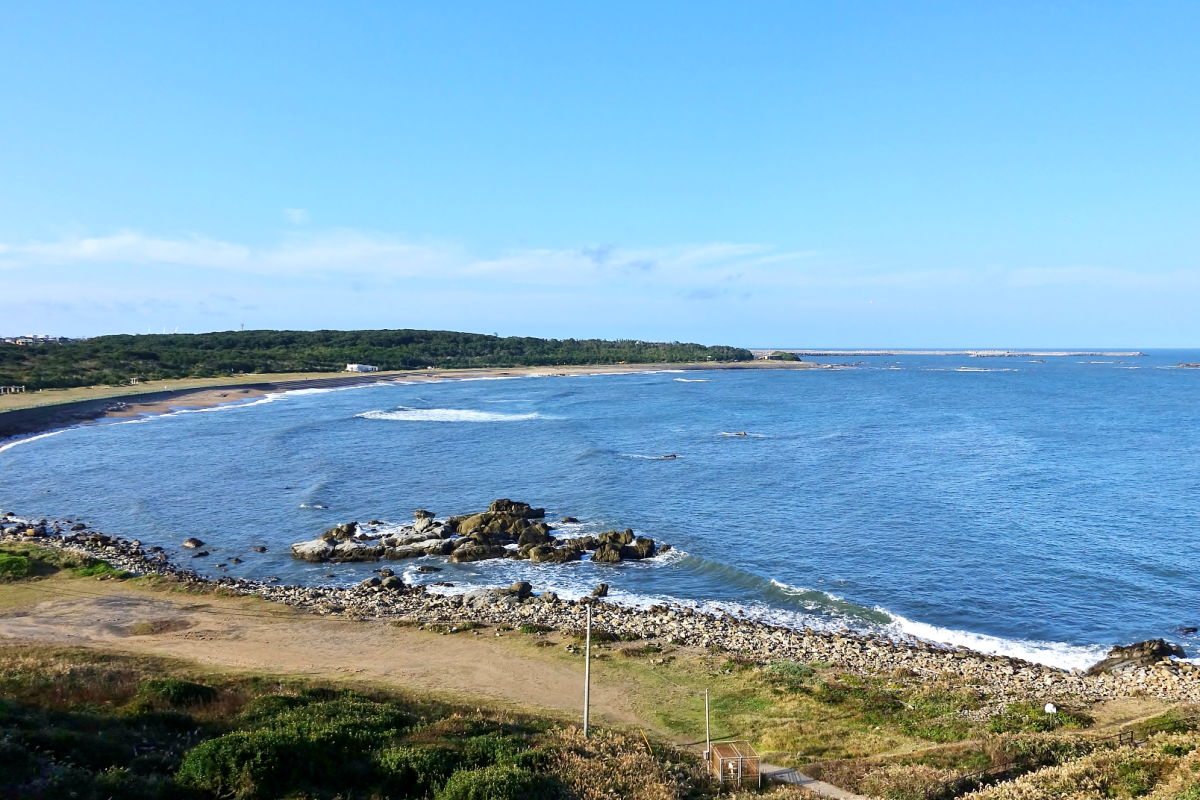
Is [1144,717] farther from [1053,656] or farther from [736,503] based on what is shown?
[736,503]

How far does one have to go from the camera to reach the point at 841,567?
37.0 metres

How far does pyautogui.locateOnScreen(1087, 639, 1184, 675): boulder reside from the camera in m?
25.6

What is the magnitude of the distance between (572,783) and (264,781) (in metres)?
5.48

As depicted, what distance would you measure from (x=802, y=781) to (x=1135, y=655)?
17489mm

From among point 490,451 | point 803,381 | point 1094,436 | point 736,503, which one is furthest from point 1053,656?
point 803,381

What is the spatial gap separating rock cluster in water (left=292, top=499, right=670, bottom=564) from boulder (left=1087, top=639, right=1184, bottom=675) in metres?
19.5

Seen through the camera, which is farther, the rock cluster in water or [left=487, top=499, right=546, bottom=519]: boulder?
[left=487, top=499, right=546, bottom=519]: boulder

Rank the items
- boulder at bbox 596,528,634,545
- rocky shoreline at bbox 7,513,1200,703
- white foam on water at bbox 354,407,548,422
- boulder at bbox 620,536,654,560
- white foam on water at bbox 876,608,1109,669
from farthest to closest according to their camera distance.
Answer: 1. white foam on water at bbox 354,407,548,422
2. boulder at bbox 596,528,634,545
3. boulder at bbox 620,536,654,560
4. white foam on water at bbox 876,608,1109,669
5. rocky shoreline at bbox 7,513,1200,703

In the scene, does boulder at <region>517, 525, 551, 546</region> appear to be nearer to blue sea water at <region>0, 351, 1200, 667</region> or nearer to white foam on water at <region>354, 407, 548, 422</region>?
blue sea water at <region>0, 351, 1200, 667</region>

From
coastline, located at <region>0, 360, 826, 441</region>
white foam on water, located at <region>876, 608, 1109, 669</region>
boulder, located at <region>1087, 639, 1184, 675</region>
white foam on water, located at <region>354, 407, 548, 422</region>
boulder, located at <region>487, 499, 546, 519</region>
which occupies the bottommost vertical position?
white foam on water, located at <region>876, 608, 1109, 669</region>

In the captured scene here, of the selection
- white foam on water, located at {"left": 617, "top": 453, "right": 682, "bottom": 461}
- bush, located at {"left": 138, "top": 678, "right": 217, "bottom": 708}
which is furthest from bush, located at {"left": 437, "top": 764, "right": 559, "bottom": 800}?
white foam on water, located at {"left": 617, "top": 453, "right": 682, "bottom": 461}

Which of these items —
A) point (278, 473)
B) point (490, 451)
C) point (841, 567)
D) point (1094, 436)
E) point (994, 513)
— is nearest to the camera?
point (841, 567)

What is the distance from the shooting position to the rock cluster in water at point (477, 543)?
38.6m

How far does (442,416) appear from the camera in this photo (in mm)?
96250
